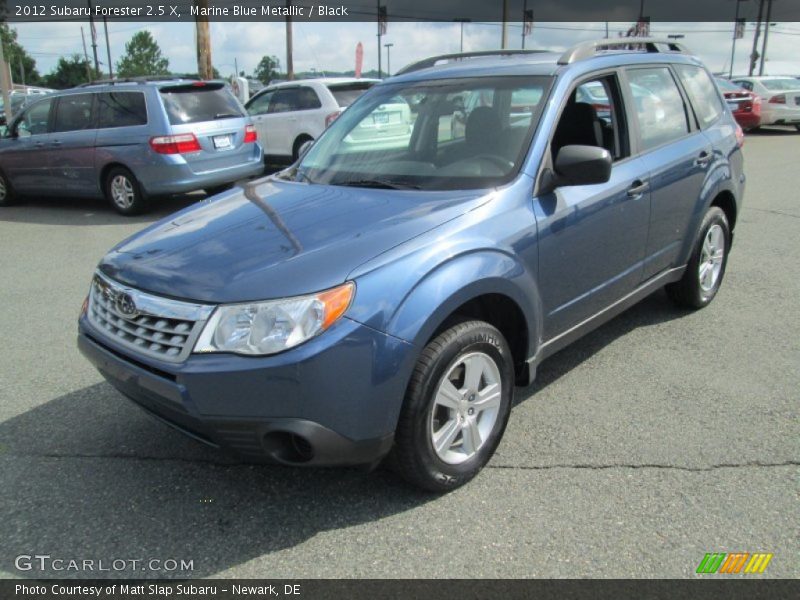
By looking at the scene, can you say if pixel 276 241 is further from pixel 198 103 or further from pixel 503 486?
pixel 198 103

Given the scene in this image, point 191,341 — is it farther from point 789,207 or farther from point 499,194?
point 789,207

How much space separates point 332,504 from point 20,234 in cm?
749

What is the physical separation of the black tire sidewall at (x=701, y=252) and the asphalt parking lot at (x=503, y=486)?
0.41 metres

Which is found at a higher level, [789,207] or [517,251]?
[517,251]

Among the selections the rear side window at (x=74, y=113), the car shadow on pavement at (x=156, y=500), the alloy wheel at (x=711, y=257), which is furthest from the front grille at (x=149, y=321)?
the rear side window at (x=74, y=113)

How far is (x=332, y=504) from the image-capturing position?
2.88 m

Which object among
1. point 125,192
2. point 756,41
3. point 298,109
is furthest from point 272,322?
point 756,41

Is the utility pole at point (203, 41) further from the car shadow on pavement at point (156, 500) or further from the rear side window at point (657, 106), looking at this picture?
the car shadow on pavement at point (156, 500)

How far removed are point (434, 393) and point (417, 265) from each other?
0.51 meters

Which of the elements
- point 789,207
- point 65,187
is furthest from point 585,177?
point 65,187

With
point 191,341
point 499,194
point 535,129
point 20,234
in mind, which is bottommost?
point 20,234

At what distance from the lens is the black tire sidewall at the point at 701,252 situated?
468cm

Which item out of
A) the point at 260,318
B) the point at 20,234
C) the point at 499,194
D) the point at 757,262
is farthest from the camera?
the point at 20,234

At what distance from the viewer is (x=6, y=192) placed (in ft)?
35.0
